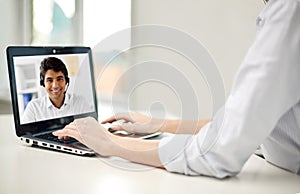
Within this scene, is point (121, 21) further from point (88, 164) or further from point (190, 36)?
point (88, 164)

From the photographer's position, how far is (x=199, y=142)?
2.77 feet

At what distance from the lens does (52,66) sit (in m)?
1.16

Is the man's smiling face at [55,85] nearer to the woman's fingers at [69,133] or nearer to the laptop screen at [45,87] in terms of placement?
the laptop screen at [45,87]

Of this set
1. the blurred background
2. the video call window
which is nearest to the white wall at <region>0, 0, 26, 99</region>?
the blurred background

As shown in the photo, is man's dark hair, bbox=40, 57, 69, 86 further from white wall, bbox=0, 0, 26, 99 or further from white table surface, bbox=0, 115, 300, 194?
white wall, bbox=0, 0, 26, 99

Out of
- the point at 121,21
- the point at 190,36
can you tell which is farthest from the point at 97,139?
the point at 121,21

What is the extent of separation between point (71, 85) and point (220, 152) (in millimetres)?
546

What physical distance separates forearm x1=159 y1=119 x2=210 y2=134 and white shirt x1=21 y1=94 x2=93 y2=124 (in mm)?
268

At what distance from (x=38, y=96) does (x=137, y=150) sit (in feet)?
1.16

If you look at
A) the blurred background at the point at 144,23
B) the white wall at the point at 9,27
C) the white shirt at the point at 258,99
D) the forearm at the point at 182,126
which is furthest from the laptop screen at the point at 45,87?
the white wall at the point at 9,27

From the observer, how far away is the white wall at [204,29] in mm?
2135

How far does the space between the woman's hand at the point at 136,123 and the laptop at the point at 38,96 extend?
0.12 meters

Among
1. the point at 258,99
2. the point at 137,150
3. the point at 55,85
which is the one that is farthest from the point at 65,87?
the point at 258,99

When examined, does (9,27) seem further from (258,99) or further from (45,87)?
(258,99)
